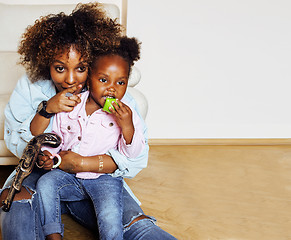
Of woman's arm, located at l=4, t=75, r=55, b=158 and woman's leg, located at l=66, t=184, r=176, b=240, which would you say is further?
woman's arm, located at l=4, t=75, r=55, b=158

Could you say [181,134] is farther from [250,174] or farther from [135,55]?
[135,55]

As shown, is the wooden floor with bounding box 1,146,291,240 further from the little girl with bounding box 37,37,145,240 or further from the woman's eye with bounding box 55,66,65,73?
the woman's eye with bounding box 55,66,65,73

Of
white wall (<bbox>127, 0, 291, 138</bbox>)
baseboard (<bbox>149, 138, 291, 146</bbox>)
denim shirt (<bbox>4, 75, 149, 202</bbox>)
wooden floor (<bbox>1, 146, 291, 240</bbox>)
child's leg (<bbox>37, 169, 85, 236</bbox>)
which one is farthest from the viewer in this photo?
baseboard (<bbox>149, 138, 291, 146</bbox>)

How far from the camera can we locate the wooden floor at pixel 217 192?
1586mm

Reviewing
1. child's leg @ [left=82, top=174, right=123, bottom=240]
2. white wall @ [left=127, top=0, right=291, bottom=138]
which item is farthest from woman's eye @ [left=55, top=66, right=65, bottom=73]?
white wall @ [left=127, top=0, right=291, bottom=138]

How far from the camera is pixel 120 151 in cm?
127

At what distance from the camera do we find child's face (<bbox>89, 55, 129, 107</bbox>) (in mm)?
1232

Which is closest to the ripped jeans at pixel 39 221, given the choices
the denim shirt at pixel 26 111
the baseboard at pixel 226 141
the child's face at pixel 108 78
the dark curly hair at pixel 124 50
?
the denim shirt at pixel 26 111

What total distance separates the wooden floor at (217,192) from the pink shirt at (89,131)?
0.38m

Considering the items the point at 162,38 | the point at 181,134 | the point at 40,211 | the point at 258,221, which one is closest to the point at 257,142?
the point at 181,134

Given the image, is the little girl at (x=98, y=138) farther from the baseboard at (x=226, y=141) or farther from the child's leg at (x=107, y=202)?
the baseboard at (x=226, y=141)

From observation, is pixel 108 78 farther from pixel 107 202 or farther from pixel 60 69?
pixel 107 202

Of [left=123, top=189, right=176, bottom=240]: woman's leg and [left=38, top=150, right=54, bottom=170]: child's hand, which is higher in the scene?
[left=38, top=150, right=54, bottom=170]: child's hand

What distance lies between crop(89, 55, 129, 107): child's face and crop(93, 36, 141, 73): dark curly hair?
1cm
